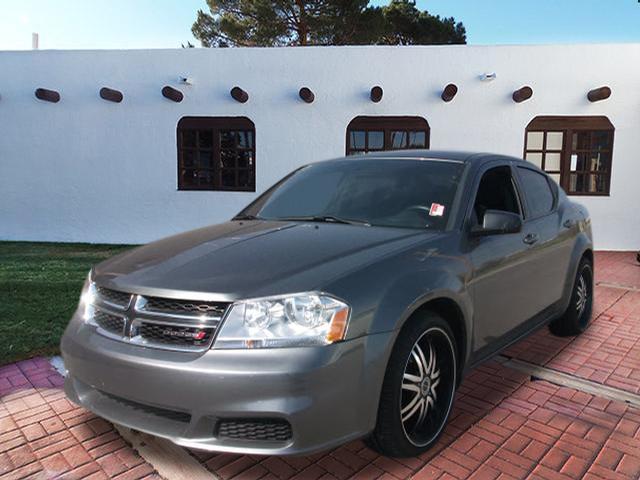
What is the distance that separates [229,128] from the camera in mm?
10484

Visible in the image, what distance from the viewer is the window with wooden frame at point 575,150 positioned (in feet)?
32.3

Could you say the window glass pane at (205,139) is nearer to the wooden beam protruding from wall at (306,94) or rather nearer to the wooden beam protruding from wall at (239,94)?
the wooden beam protruding from wall at (239,94)

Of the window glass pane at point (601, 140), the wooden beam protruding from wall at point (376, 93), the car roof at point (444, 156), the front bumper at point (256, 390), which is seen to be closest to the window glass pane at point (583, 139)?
the window glass pane at point (601, 140)

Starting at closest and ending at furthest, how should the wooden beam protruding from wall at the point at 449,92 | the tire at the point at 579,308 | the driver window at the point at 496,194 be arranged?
1. the driver window at the point at 496,194
2. the tire at the point at 579,308
3. the wooden beam protruding from wall at the point at 449,92

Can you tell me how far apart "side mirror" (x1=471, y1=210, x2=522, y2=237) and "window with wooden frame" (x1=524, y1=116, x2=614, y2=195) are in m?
7.64

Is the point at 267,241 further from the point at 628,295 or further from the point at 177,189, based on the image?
the point at 177,189

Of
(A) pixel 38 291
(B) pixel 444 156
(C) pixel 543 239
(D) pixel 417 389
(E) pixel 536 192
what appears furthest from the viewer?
(A) pixel 38 291

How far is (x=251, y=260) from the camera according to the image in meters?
2.49

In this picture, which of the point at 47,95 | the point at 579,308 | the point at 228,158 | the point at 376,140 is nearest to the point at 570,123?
the point at 376,140

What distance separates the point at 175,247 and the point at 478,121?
329 inches

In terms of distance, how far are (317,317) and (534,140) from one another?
30.3ft

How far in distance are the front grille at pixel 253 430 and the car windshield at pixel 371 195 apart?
140 centimetres

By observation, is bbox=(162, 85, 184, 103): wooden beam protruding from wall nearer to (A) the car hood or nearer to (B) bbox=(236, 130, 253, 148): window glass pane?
(B) bbox=(236, 130, 253, 148): window glass pane

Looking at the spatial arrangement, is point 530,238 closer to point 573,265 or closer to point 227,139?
point 573,265
